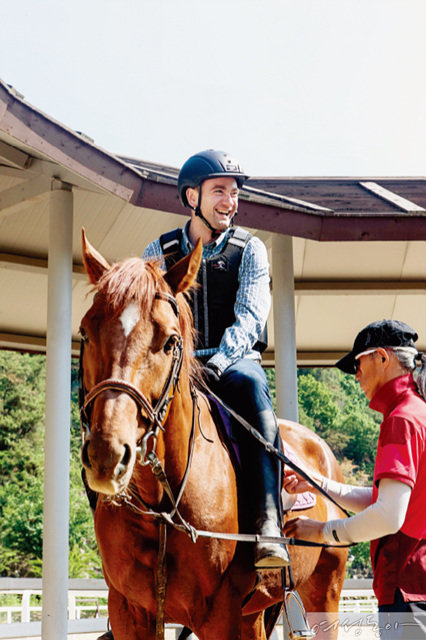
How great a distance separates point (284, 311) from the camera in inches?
394

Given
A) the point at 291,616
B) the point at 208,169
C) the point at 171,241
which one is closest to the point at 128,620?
the point at 171,241

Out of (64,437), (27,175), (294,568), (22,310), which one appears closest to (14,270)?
(22,310)

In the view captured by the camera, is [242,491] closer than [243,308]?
Yes

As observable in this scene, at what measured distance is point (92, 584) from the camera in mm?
14281

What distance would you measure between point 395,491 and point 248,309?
1399 millimetres

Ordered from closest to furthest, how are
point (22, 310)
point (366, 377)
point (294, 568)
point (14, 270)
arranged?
1. point (366, 377)
2. point (294, 568)
3. point (14, 270)
4. point (22, 310)

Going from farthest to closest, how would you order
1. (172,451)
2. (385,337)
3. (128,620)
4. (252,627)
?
(252,627), (385,337), (128,620), (172,451)

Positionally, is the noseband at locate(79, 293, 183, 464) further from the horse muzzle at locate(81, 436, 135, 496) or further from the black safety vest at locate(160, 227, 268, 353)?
the black safety vest at locate(160, 227, 268, 353)

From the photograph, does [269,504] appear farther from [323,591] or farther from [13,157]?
[13,157]

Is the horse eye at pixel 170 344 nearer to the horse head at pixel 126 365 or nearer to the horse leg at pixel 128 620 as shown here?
the horse head at pixel 126 365

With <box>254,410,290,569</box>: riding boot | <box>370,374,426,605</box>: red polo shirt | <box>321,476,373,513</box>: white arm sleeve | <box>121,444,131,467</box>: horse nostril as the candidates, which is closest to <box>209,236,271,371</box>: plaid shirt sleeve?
<box>254,410,290,569</box>: riding boot

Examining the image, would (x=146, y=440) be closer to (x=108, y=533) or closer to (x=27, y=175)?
(x=108, y=533)

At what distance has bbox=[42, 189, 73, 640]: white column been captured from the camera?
25.0ft

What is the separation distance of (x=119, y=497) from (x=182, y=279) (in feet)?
3.09
